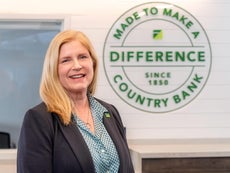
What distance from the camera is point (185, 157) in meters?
2.41

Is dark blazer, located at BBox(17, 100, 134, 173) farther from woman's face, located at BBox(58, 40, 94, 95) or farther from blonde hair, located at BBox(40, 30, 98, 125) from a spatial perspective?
woman's face, located at BBox(58, 40, 94, 95)

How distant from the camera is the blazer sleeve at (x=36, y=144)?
Answer: 136cm

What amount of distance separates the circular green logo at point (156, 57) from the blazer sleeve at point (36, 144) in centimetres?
139

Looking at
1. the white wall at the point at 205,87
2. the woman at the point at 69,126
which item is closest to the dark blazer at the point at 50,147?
the woman at the point at 69,126

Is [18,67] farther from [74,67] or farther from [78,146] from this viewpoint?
[78,146]

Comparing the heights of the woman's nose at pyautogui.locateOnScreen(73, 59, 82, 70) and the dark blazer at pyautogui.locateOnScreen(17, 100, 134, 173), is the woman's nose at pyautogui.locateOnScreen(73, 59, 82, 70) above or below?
above

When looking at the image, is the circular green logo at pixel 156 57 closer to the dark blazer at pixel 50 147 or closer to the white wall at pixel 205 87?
the white wall at pixel 205 87

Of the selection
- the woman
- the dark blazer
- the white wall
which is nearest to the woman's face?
the woman

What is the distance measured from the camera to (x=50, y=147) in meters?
1.38

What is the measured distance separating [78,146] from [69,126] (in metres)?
0.09

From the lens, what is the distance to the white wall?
2.73m

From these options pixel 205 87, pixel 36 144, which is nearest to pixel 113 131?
pixel 36 144

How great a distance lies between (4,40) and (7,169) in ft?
3.00

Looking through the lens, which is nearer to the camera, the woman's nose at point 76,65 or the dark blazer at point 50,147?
the dark blazer at point 50,147
